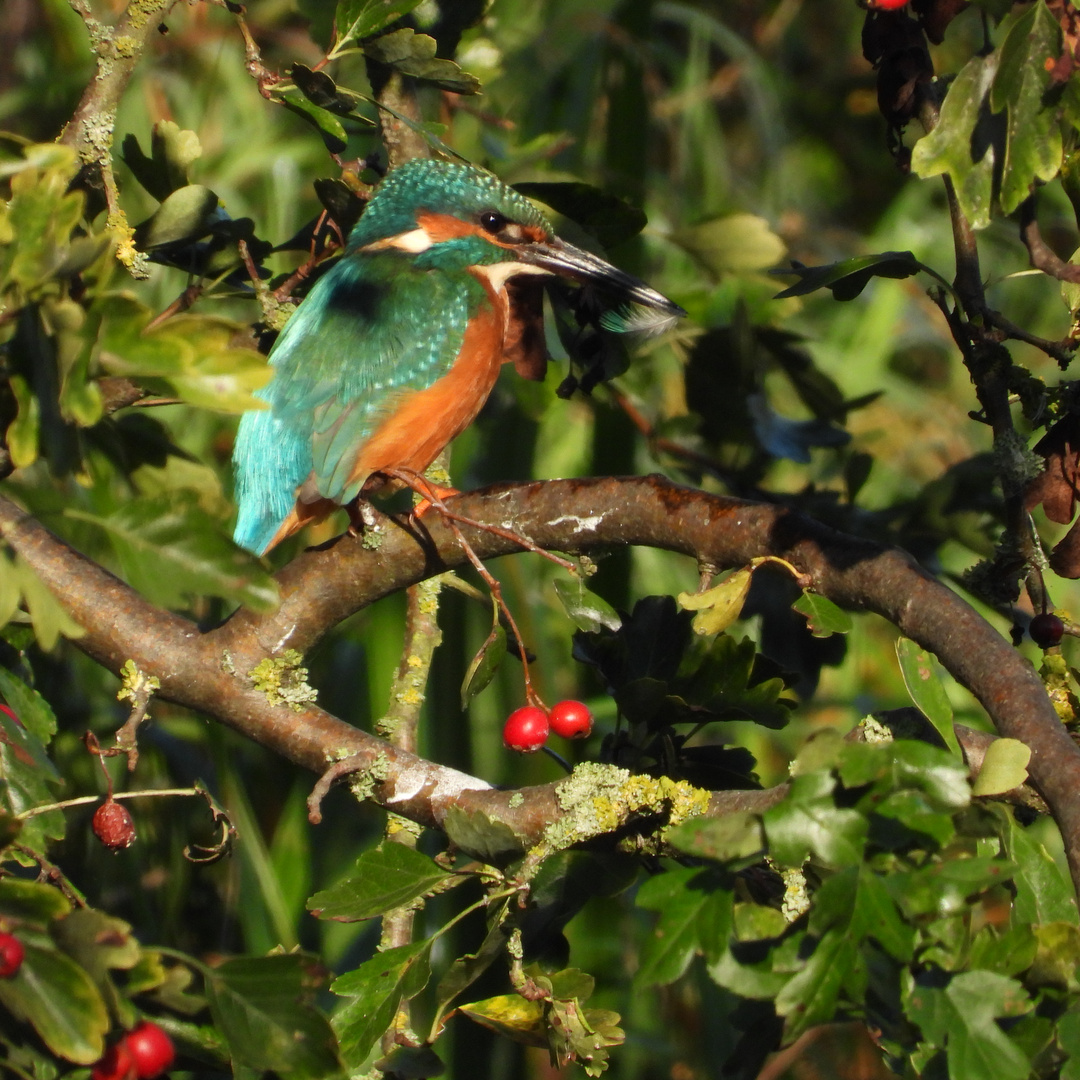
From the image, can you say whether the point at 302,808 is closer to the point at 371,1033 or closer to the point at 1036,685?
the point at 371,1033

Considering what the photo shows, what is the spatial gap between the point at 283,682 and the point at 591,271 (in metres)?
0.82

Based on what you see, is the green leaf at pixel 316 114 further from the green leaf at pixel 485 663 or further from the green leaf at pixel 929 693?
the green leaf at pixel 929 693

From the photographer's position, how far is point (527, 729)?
123 cm

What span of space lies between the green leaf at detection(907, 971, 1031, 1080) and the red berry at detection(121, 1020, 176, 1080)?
509mm

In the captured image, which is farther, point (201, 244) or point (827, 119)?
point (827, 119)

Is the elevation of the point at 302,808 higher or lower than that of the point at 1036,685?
lower

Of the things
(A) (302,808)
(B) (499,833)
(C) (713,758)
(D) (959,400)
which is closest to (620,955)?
(A) (302,808)

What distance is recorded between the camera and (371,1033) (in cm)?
98

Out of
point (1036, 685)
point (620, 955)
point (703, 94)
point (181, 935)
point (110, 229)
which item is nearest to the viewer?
point (1036, 685)

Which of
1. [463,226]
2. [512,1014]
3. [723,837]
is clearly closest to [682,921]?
[723,837]

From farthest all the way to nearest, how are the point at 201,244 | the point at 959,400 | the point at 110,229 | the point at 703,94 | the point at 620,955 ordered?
the point at 959,400 < the point at 703,94 < the point at 620,955 < the point at 201,244 < the point at 110,229

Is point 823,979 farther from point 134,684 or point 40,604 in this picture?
point 134,684

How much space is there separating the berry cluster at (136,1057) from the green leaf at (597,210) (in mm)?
1102

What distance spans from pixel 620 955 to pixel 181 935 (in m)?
0.79
